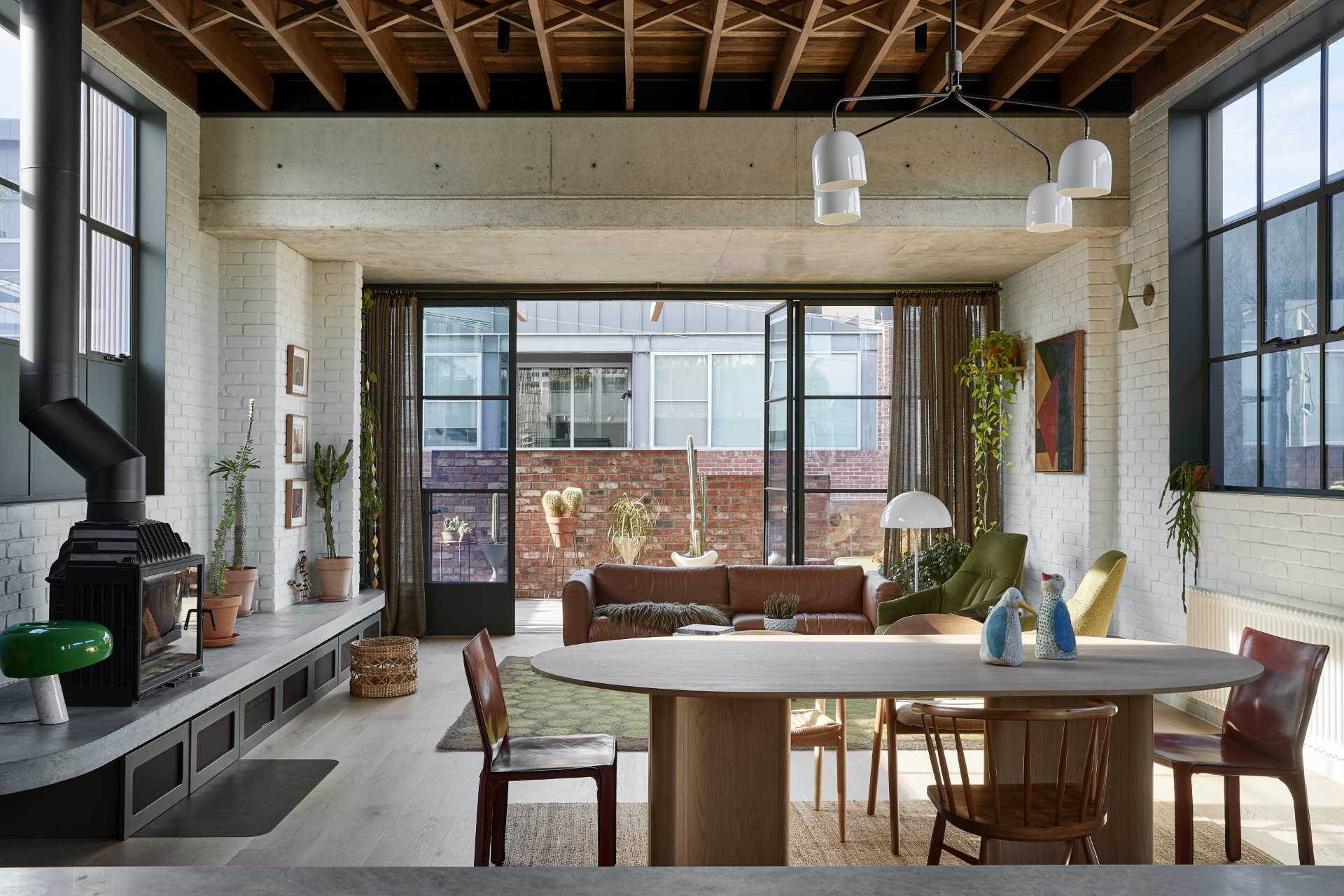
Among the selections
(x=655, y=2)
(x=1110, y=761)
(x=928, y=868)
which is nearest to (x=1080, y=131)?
(x=655, y=2)

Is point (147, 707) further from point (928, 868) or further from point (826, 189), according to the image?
point (928, 868)

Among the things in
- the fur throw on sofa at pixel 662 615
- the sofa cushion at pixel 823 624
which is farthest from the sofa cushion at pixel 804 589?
the fur throw on sofa at pixel 662 615

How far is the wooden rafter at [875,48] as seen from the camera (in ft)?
15.3

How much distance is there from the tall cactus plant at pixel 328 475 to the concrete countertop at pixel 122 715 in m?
1.24

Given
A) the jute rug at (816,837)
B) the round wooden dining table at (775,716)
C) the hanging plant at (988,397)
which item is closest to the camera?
the round wooden dining table at (775,716)

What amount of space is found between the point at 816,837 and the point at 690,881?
295 cm

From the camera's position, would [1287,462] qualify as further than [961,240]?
No

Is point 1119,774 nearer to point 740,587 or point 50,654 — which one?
point 50,654

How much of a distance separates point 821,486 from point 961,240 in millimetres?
2395

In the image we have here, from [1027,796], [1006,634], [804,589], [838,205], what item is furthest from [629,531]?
[1027,796]

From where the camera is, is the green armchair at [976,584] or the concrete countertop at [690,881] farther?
the green armchair at [976,584]

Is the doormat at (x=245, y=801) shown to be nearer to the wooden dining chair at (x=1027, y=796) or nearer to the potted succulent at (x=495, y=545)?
the wooden dining chair at (x=1027, y=796)

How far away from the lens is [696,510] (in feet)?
35.2

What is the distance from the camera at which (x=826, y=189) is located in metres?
3.22
